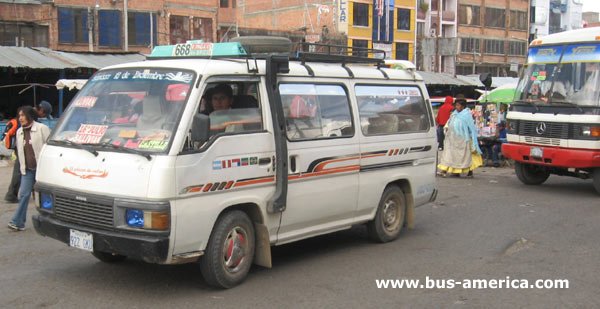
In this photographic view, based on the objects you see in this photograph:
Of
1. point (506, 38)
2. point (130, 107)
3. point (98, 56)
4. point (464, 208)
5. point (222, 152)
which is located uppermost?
point (506, 38)

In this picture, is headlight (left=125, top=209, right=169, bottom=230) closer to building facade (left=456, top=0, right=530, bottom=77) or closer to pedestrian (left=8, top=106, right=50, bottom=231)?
pedestrian (left=8, top=106, right=50, bottom=231)

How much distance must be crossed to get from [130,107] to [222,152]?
906 millimetres

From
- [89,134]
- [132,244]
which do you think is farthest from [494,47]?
[132,244]

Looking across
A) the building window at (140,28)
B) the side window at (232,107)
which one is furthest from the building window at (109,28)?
the side window at (232,107)

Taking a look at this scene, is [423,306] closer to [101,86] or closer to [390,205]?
[390,205]

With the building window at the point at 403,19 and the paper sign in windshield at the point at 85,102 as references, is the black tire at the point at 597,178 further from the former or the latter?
the building window at the point at 403,19

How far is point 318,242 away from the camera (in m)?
7.47

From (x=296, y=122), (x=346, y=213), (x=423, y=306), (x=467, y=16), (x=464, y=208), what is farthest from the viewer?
(x=467, y=16)

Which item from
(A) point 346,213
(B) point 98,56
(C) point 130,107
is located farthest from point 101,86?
(B) point 98,56

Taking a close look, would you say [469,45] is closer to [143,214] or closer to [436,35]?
[436,35]

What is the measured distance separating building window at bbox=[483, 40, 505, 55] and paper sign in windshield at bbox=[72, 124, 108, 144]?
6611cm

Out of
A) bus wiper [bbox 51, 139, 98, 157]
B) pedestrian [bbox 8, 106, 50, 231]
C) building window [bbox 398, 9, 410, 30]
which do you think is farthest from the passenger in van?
building window [bbox 398, 9, 410, 30]

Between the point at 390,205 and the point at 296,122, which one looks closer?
the point at 296,122

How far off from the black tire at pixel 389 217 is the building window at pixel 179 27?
30.1m
